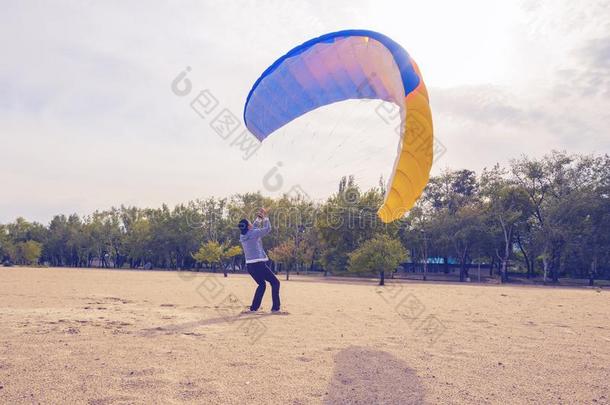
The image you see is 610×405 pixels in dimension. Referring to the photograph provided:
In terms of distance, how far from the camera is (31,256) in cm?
5853

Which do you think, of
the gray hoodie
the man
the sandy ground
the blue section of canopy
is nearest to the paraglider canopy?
the blue section of canopy

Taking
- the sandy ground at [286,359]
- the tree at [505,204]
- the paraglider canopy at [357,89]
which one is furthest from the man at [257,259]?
the tree at [505,204]

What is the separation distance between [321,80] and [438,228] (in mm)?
40614

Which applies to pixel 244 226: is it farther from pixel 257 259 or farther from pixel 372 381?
pixel 372 381

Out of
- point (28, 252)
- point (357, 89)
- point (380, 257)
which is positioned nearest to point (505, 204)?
point (380, 257)

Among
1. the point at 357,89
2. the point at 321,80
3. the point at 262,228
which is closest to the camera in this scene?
the point at 262,228

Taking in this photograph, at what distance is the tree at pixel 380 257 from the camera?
1024 inches

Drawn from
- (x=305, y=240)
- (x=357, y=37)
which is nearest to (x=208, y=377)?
(x=357, y=37)

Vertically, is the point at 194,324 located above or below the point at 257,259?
below

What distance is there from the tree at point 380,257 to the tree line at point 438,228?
0.21 feet

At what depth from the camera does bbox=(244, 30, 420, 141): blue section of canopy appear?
8312 mm

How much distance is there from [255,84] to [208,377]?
23.2 feet

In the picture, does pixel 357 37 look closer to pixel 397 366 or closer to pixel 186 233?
pixel 397 366

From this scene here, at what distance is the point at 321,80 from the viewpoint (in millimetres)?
9664
